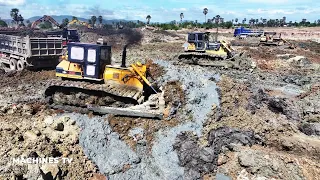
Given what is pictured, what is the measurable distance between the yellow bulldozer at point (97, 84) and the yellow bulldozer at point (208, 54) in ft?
30.9

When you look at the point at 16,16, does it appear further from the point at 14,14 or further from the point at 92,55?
the point at 92,55

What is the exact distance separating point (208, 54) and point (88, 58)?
35.4ft

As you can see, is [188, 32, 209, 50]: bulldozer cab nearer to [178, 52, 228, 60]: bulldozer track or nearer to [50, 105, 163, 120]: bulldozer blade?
[178, 52, 228, 60]: bulldozer track

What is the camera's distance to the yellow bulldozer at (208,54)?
20344 millimetres

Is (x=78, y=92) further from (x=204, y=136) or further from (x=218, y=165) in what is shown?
(x=218, y=165)

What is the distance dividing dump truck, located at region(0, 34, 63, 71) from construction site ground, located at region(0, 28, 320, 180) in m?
2.58

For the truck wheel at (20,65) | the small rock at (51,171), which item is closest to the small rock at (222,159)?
the small rock at (51,171)

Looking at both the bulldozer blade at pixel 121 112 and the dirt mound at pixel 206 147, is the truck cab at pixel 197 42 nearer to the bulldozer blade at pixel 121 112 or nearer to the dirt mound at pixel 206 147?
the bulldozer blade at pixel 121 112

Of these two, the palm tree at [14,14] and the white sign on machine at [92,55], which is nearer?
the white sign on machine at [92,55]

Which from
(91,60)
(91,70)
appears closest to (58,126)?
(91,70)

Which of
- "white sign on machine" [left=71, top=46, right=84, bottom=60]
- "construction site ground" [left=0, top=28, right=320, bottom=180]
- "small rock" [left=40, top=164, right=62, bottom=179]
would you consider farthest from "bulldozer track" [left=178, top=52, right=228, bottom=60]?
"small rock" [left=40, top=164, right=62, bottom=179]

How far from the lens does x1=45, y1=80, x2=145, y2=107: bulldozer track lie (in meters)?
11.1

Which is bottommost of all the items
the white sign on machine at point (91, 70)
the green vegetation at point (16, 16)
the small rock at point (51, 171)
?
the small rock at point (51, 171)

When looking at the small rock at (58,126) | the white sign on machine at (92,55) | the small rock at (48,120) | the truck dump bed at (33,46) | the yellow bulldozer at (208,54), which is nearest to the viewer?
the small rock at (58,126)
